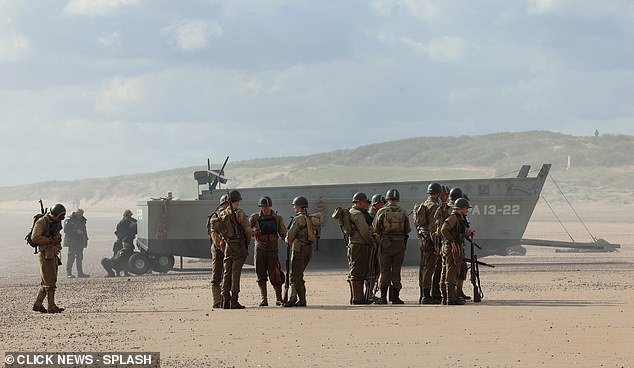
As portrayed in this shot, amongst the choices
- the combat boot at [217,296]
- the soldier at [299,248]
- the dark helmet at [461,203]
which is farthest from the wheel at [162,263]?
the dark helmet at [461,203]

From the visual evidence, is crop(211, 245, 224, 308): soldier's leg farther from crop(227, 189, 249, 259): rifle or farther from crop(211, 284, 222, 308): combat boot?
crop(227, 189, 249, 259): rifle

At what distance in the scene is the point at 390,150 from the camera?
165375 millimetres

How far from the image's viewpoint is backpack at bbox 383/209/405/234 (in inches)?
688

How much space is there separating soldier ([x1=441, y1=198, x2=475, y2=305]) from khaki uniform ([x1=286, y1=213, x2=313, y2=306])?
1.97m

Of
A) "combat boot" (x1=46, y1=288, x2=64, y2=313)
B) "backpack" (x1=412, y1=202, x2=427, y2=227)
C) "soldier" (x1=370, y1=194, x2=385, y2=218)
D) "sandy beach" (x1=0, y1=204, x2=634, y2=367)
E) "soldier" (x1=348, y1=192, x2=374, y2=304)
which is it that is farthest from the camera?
"soldier" (x1=370, y1=194, x2=385, y2=218)

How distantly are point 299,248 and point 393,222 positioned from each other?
1415 mm

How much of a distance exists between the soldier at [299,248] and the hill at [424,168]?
243ft

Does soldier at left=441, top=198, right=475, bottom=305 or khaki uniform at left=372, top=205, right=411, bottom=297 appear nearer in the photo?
soldier at left=441, top=198, right=475, bottom=305

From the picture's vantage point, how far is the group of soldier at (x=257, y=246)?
16953 millimetres

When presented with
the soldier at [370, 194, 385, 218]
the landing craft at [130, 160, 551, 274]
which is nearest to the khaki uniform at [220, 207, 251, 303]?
the soldier at [370, 194, 385, 218]

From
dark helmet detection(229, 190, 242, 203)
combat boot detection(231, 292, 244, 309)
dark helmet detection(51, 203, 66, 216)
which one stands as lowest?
combat boot detection(231, 292, 244, 309)

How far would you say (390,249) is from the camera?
17.5m

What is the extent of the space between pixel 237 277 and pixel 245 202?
11563 millimetres

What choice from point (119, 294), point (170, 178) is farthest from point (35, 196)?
point (119, 294)
